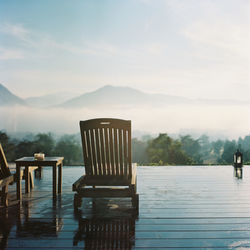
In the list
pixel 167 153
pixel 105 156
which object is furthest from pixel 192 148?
pixel 105 156

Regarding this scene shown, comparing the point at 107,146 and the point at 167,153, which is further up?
the point at 107,146

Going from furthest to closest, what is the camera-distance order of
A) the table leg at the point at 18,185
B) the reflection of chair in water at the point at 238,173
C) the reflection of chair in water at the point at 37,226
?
1. the reflection of chair in water at the point at 238,173
2. the table leg at the point at 18,185
3. the reflection of chair in water at the point at 37,226

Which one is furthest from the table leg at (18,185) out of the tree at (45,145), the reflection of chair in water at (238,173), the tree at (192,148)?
the tree at (192,148)

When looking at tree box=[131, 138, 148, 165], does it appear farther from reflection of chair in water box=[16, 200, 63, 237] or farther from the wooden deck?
reflection of chair in water box=[16, 200, 63, 237]

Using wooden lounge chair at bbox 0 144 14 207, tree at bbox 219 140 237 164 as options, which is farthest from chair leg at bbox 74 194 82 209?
tree at bbox 219 140 237 164

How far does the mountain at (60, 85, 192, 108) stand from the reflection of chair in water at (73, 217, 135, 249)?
26475 mm

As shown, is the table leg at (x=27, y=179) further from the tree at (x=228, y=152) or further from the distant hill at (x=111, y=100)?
the distant hill at (x=111, y=100)

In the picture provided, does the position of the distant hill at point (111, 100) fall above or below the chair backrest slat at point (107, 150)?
above

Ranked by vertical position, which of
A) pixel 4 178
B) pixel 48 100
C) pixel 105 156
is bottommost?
pixel 4 178

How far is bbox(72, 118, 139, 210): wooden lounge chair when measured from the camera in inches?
144

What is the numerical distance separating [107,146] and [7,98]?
2362cm

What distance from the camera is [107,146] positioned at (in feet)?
12.5

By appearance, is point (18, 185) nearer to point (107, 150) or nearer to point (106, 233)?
point (107, 150)

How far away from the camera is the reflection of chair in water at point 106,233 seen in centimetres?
257
